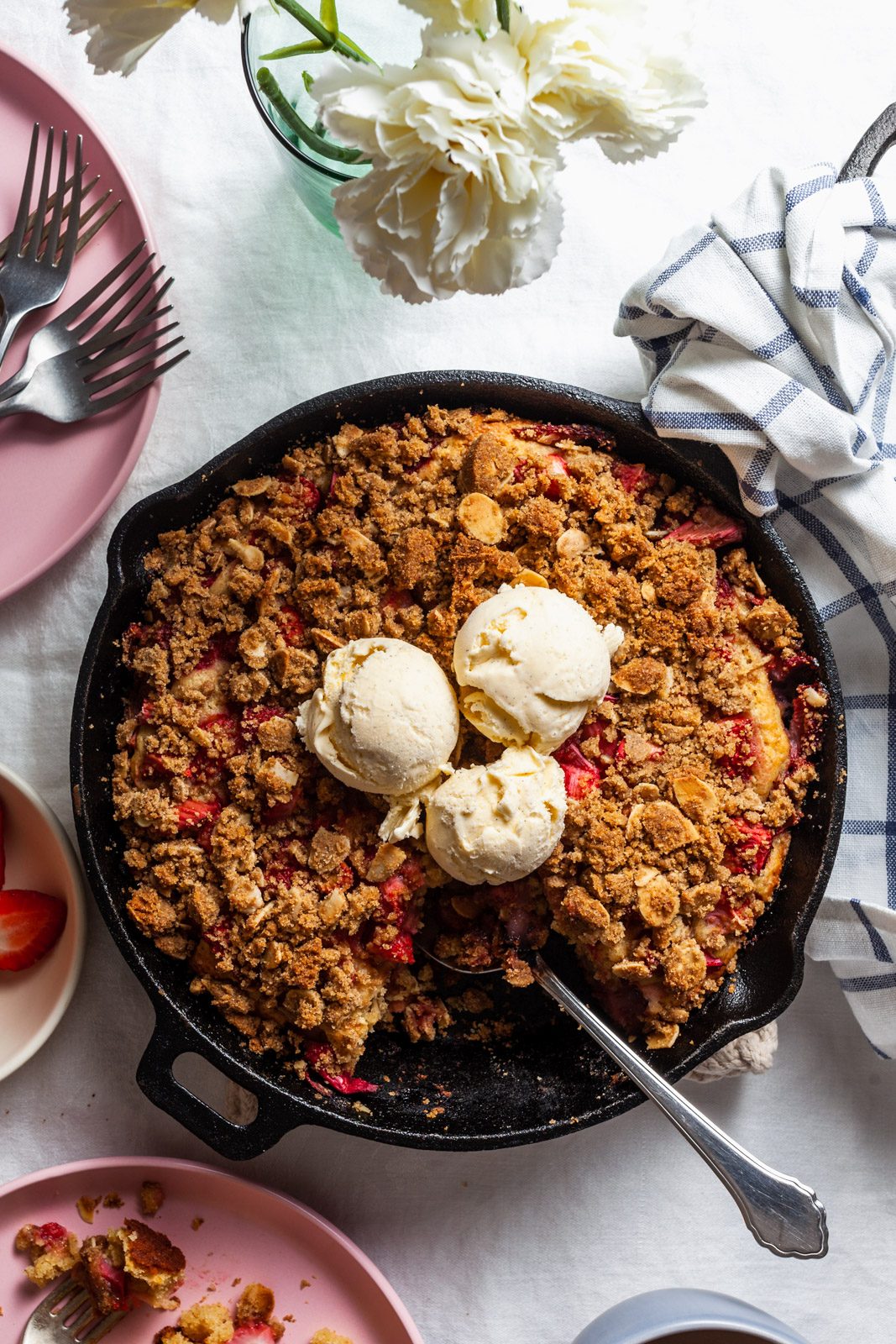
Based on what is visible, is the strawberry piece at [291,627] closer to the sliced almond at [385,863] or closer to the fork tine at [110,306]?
the sliced almond at [385,863]

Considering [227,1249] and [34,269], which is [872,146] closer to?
[34,269]

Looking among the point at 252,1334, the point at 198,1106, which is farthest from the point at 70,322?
the point at 252,1334

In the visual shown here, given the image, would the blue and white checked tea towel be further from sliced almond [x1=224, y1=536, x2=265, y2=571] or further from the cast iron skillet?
sliced almond [x1=224, y1=536, x2=265, y2=571]

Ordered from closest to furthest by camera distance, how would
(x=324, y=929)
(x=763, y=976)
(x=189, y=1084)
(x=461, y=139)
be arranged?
(x=461, y=139), (x=324, y=929), (x=763, y=976), (x=189, y=1084)

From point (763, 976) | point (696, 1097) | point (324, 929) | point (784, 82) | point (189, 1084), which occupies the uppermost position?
point (784, 82)

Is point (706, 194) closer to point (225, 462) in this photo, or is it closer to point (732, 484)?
point (732, 484)

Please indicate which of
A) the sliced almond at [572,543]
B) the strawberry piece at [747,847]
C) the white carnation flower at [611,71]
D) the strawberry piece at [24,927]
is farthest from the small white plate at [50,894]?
the white carnation flower at [611,71]

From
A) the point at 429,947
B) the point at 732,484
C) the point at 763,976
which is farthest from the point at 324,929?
the point at 732,484

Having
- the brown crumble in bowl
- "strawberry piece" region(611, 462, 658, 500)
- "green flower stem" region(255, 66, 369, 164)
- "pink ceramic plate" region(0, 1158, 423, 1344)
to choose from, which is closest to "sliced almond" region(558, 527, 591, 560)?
the brown crumble in bowl
